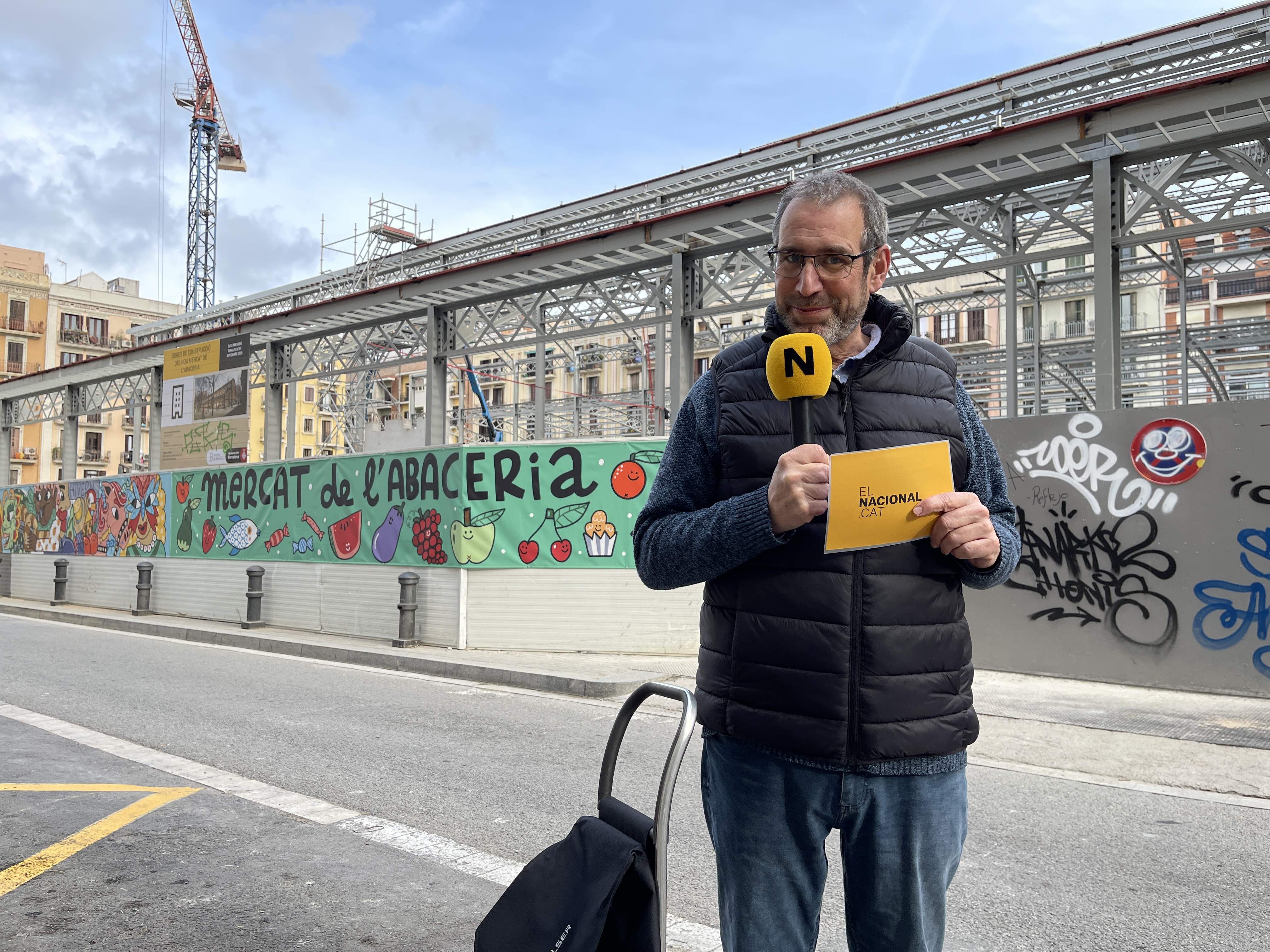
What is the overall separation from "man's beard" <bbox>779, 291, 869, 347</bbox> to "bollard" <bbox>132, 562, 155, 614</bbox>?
58.5 ft

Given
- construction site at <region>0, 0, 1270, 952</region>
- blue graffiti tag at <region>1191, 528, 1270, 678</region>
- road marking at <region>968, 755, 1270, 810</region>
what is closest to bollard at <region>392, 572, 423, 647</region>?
construction site at <region>0, 0, 1270, 952</region>

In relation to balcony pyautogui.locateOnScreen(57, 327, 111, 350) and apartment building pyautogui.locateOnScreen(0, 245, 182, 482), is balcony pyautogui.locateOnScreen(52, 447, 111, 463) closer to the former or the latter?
apartment building pyautogui.locateOnScreen(0, 245, 182, 482)

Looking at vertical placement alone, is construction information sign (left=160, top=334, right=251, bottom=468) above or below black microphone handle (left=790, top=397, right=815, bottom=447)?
above

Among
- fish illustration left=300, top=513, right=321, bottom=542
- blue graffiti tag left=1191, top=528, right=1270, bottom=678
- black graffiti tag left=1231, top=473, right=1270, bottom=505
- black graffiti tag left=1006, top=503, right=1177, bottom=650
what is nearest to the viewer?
blue graffiti tag left=1191, top=528, right=1270, bottom=678

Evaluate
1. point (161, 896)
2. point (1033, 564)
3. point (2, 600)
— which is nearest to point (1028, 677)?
point (1033, 564)

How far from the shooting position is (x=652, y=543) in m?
2.12

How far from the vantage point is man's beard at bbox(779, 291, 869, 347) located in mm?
1969

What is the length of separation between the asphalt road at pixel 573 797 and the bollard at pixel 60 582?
1051cm

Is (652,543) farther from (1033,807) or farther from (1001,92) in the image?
(1001,92)

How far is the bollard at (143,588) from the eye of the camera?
17.4m

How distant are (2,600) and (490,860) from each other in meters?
21.5

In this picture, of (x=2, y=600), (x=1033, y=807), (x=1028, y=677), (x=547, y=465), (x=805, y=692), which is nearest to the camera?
(x=805, y=692)

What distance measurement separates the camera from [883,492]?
180cm

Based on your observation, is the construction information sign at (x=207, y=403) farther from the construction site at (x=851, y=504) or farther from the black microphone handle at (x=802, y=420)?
the black microphone handle at (x=802, y=420)
